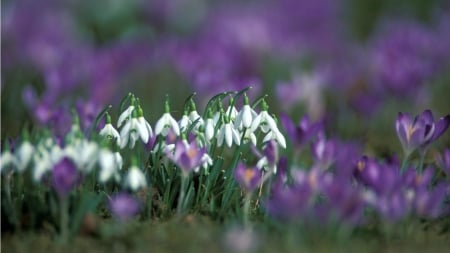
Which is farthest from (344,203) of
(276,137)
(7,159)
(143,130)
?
(7,159)

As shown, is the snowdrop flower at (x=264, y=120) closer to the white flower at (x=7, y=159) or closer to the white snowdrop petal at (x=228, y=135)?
the white snowdrop petal at (x=228, y=135)

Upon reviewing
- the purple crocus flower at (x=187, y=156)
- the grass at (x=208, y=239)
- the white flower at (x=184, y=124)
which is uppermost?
the white flower at (x=184, y=124)

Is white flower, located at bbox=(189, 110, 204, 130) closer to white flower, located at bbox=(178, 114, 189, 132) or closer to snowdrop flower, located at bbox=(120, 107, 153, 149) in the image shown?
white flower, located at bbox=(178, 114, 189, 132)

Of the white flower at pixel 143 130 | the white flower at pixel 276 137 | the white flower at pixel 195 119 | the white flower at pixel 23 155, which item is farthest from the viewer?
the white flower at pixel 195 119

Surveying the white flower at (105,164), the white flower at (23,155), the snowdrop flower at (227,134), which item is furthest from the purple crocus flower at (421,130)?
the white flower at (23,155)

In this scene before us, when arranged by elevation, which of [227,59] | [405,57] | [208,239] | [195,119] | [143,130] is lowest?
[208,239]

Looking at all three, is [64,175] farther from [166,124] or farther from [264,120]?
[264,120]
